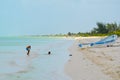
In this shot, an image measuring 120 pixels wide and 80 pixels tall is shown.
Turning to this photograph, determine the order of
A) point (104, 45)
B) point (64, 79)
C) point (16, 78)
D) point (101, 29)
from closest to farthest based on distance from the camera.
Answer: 1. point (64, 79)
2. point (16, 78)
3. point (104, 45)
4. point (101, 29)

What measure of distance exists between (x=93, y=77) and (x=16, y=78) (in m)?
3.70

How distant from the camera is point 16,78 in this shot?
1432cm

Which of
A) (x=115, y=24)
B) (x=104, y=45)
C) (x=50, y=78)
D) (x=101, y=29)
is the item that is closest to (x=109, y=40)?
(x=104, y=45)

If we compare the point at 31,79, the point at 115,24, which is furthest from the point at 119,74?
the point at 115,24

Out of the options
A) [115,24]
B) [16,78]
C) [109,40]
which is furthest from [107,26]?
[16,78]

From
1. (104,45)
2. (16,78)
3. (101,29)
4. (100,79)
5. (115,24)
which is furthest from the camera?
(101,29)

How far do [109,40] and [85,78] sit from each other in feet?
103

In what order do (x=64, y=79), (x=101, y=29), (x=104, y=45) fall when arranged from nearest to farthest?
(x=64, y=79) < (x=104, y=45) < (x=101, y=29)

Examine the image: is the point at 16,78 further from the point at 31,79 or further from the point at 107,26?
the point at 107,26

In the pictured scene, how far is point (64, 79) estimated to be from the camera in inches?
529

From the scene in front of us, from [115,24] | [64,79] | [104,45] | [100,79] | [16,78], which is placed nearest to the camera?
[100,79]

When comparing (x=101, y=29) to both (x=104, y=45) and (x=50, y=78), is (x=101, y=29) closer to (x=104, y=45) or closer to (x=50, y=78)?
(x=104, y=45)

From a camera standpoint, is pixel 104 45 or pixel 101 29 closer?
pixel 104 45

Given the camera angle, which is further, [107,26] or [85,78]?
[107,26]
